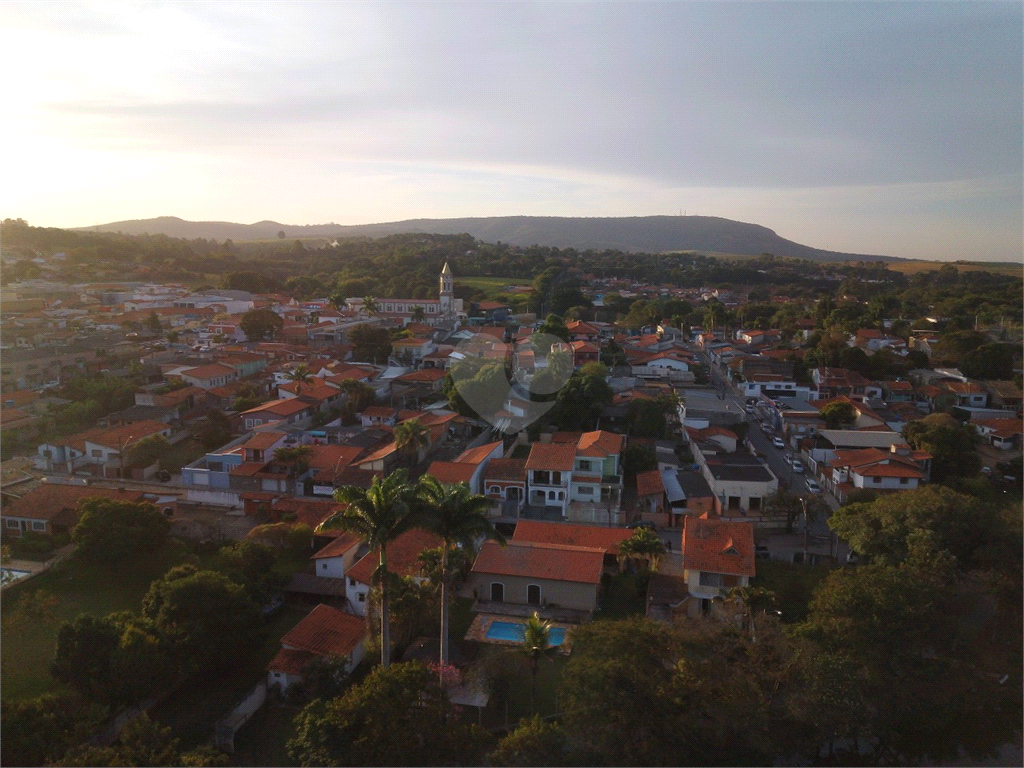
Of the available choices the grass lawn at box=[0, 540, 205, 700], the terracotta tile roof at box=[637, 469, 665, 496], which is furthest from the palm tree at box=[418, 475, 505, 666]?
the terracotta tile roof at box=[637, 469, 665, 496]

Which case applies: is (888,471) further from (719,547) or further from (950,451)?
(719,547)

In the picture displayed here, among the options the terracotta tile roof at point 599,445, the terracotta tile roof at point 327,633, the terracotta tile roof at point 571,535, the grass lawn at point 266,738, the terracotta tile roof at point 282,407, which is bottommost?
the grass lawn at point 266,738

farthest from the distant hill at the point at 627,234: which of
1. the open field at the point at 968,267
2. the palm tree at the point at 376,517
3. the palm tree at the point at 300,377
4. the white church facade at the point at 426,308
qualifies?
the palm tree at the point at 376,517

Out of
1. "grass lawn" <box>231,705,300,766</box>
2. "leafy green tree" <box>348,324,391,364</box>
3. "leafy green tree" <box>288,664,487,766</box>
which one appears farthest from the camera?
"leafy green tree" <box>348,324,391,364</box>

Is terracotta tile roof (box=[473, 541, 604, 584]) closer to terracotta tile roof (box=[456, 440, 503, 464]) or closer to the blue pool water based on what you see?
the blue pool water

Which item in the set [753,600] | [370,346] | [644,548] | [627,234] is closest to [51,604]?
[644,548]

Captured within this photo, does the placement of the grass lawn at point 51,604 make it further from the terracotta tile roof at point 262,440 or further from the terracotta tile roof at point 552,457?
the terracotta tile roof at point 552,457
